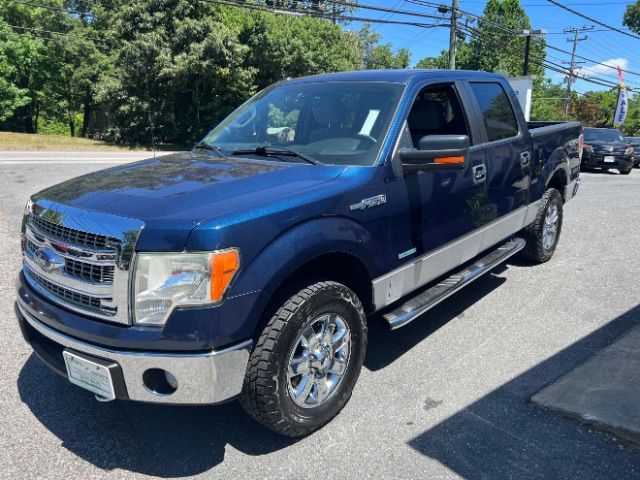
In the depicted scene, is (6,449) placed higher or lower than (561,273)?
lower

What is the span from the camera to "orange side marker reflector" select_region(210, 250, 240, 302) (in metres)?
2.23

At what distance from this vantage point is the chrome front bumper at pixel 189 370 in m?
2.27

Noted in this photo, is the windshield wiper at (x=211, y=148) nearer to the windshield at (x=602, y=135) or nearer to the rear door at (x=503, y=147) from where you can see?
the rear door at (x=503, y=147)

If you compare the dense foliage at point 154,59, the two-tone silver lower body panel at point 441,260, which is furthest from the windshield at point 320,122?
the dense foliage at point 154,59

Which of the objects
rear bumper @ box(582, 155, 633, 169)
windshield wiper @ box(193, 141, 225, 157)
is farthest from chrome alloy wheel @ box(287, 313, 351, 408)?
rear bumper @ box(582, 155, 633, 169)

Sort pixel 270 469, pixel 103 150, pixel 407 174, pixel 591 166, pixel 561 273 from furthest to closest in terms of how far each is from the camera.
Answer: pixel 103 150 → pixel 591 166 → pixel 561 273 → pixel 407 174 → pixel 270 469

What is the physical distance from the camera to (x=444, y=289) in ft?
12.5

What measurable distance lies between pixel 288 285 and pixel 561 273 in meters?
4.10

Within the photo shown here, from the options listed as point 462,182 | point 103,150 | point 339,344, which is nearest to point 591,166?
point 462,182

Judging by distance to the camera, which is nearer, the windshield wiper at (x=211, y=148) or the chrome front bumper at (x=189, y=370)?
the chrome front bumper at (x=189, y=370)

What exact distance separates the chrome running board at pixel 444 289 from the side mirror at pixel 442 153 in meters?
0.95

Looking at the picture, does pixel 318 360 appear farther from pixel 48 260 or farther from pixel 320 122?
pixel 320 122

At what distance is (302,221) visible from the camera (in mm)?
2596

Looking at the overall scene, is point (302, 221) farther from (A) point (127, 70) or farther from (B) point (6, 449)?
(A) point (127, 70)
